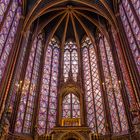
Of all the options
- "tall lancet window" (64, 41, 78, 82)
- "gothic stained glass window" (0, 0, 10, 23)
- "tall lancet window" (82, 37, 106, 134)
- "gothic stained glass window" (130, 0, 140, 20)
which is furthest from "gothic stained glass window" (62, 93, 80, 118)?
"gothic stained glass window" (130, 0, 140, 20)

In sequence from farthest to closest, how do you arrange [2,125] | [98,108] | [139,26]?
1. [98,108]
2. [139,26]
3. [2,125]

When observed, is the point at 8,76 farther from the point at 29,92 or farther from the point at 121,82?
the point at 121,82

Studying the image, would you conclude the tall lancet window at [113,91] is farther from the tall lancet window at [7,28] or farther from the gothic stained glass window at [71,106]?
the tall lancet window at [7,28]

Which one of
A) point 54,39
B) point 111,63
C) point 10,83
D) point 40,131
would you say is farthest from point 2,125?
point 54,39

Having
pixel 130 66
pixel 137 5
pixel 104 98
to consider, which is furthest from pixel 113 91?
pixel 137 5

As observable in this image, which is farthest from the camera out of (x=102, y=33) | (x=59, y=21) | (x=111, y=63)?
(x=59, y=21)

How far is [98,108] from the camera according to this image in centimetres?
1634

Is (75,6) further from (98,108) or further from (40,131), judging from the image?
(40,131)

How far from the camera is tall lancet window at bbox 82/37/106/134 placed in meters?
15.6

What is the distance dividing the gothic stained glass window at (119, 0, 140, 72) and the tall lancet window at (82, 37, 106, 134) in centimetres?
476

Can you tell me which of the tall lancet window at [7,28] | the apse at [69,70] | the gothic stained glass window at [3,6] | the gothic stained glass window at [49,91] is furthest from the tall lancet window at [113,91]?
the gothic stained glass window at [3,6]

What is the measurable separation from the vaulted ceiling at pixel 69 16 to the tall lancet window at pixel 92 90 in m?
1.63

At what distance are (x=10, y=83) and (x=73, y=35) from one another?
11.1 m

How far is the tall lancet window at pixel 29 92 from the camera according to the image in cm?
1441
